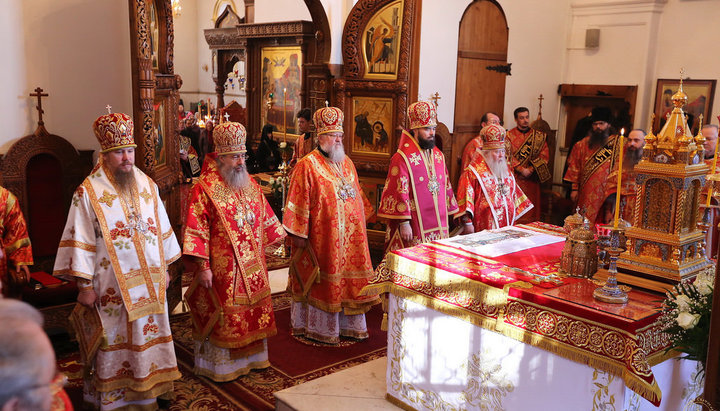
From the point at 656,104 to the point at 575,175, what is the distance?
70.4 inches

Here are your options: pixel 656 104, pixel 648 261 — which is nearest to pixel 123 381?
pixel 648 261

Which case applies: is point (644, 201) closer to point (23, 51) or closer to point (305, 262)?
point (305, 262)

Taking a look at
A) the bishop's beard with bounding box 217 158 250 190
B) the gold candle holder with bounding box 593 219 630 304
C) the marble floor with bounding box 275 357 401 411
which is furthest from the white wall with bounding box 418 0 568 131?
the gold candle holder with bounding box 593 219 630 304

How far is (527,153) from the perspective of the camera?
29.0ft

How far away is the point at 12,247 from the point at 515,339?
3316mm

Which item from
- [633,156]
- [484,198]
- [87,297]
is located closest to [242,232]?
[87,297]

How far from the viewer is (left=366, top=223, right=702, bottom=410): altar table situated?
270 cm

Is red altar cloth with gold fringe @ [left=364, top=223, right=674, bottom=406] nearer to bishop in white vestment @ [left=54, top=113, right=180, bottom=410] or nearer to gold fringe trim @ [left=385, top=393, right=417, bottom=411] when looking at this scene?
gold fringe trim @ [left=385, top=393, right=417, bottom=411]

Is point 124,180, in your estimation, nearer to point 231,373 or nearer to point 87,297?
point 87,297

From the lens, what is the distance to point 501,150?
5707mm

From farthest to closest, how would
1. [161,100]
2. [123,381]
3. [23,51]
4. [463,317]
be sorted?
1. [161,100]
2. [23,51]
3. [123,381]
4. [463,317]

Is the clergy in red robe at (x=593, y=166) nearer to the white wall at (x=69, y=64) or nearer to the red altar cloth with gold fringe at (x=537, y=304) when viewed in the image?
the red altar cloth with gold fringe at (x=537, y=304)

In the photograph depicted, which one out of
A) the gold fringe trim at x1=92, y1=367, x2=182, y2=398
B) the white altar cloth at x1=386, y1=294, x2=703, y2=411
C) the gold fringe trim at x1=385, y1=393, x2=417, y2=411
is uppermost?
the white altar cloth at x1=386, y1=294, x2=703, y2=411

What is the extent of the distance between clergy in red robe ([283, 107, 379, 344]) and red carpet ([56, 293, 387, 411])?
0.19 metres
